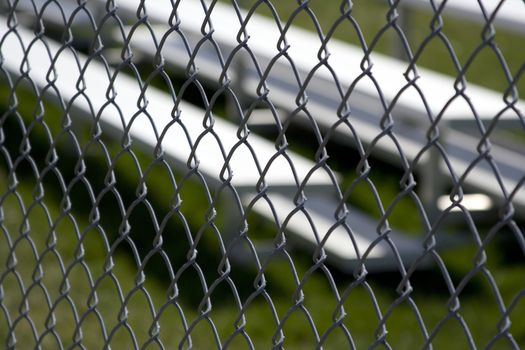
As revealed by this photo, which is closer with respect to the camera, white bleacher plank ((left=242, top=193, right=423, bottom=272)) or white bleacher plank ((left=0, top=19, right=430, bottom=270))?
white bleacher plank ((left=0, top=19, right=430, bottom=270))

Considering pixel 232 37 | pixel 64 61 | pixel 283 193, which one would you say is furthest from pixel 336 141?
pixel 283 193

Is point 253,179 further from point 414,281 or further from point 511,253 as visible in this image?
point 511,253

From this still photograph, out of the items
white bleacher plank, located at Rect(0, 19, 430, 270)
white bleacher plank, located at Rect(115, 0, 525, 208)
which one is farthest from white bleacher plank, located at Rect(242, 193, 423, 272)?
white bleacher plank, located at Rect(115, 0, 525, 208)

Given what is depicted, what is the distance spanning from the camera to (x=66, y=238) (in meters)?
4.76

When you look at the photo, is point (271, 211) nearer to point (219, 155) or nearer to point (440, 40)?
point (219, 155)

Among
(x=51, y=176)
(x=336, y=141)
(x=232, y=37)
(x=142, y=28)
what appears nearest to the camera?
(x=232, y=37)

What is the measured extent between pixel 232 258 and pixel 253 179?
60 cm

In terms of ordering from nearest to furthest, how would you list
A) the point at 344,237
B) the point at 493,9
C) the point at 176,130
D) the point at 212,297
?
the point at 493,9, the point at 212,297, the point at 344,237, the point at 176,130

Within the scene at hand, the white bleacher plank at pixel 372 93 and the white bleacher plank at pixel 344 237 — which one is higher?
the white bleacher plank at pixel 372 93

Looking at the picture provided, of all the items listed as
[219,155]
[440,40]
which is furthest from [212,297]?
[440,40]

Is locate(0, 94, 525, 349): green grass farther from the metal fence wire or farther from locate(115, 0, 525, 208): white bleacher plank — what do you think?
locate(115, 0, 525, 208): white bleacher plank

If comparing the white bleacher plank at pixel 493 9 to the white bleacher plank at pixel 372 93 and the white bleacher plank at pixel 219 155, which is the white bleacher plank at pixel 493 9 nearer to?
the white bleacher plank at pixel 372 93

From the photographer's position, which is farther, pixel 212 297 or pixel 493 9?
pixel 212 297

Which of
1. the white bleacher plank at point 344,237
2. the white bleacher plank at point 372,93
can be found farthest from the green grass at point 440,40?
the white bleacher plank at point 344,237
